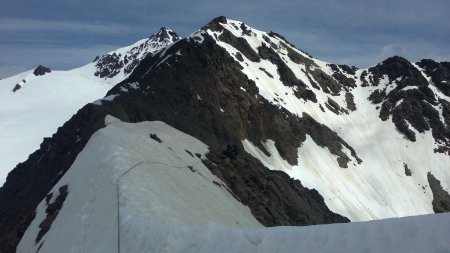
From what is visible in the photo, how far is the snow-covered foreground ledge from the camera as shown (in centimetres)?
1307

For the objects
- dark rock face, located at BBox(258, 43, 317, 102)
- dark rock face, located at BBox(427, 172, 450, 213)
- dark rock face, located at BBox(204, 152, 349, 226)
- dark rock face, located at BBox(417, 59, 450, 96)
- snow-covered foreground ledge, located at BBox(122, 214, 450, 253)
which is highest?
dark rock face, located at BBox(258, 43, 317, 102)

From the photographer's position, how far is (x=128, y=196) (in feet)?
87.2

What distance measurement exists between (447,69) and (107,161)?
168m

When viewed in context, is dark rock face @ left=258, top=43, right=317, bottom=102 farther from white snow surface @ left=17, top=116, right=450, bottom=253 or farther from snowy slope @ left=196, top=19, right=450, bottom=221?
white snow surface @ left=17, top=116, right=450, bottom=253

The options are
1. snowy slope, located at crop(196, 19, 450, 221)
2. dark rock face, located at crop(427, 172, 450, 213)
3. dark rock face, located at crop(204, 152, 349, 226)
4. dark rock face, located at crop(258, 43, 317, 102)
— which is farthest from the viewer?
dark rock face, located at crop(258, 43, 317, 102)

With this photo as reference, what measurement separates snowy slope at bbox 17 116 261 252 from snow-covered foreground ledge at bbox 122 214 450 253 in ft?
4.33

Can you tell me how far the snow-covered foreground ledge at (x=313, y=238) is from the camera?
13070mm

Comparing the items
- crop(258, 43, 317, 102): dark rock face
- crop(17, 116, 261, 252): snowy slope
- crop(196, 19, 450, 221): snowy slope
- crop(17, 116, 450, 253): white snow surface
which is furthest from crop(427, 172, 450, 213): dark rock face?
crop(17, 116, 261, 252): snowy slope

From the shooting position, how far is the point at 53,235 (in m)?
31.7

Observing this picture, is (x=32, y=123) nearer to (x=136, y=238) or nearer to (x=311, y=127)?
(x=311, y=127)

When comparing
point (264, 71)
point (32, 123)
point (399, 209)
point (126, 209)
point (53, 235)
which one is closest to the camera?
point (126, 209)

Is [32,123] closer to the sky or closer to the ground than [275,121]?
closer to the sky

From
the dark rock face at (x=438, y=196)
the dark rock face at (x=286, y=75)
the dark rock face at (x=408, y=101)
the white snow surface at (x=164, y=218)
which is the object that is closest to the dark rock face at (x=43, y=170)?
the white snow surface at (x=164, y=218)

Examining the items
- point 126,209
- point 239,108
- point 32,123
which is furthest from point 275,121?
point 32,123
